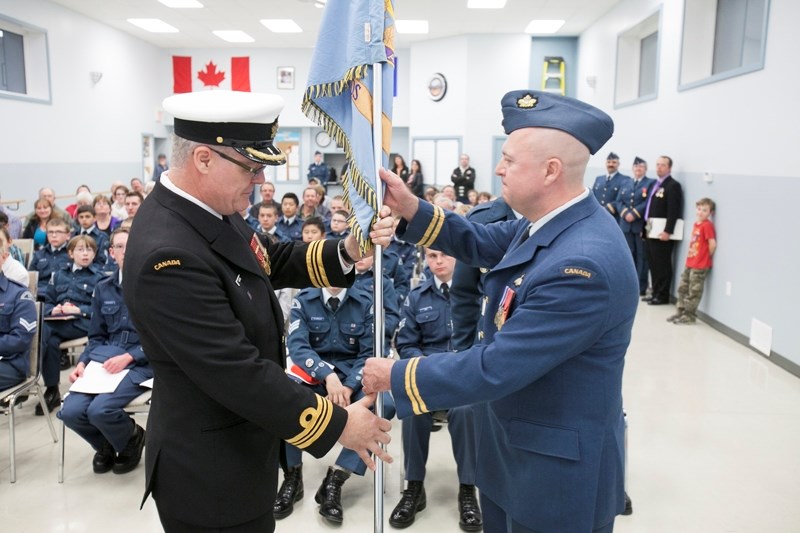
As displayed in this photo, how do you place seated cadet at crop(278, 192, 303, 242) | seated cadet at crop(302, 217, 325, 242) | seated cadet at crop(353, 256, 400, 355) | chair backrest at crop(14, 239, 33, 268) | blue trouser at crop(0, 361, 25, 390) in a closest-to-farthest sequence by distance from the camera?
1. blue trouser at crop(0, 361, 25, 390)
2. seated cadet at crop(353, 256, 400, 355)
3. seated cadet at crop(302, 217, 325, 242)
4. chair backrest at crop(14, 239, 33, 268)
5. seated cadet at crop(278, 192, 303, 242)

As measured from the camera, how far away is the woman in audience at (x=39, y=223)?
21.7ft

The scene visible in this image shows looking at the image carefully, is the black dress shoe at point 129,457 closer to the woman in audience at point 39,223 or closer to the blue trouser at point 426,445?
the blue trouser at point 426,445

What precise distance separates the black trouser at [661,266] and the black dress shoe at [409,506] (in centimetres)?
574

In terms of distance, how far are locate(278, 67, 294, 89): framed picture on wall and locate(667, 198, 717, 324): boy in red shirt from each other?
11.9m

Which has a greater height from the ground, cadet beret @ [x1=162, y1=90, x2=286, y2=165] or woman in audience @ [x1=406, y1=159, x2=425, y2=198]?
cadet beret @ [x1=162, y1=90, x2=286, y2=165]

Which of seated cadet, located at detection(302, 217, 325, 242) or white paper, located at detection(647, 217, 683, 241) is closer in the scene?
seated cadet, located at detection(302, 217, 325, 242)

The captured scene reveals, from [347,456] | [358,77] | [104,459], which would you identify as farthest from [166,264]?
[104,459]

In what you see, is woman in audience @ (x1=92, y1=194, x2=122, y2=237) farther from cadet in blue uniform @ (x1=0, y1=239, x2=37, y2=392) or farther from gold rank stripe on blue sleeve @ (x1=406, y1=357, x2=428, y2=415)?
gold rank stripe on blue sleeve @ (x1=406, y1=357, x2=428, y2=415)

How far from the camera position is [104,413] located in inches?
127

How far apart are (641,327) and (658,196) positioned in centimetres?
196

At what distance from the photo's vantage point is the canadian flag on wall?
16.1 metres

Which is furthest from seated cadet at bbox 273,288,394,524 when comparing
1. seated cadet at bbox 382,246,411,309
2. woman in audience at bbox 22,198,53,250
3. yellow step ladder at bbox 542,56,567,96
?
yellow step ladder at bbox 542,56,567,96

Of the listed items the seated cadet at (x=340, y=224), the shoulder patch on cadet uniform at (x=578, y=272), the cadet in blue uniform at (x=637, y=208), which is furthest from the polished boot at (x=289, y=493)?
the cadet in blue uniform at (x=637, y=208)

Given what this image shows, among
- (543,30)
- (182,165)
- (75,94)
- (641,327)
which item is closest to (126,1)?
(75,94)
